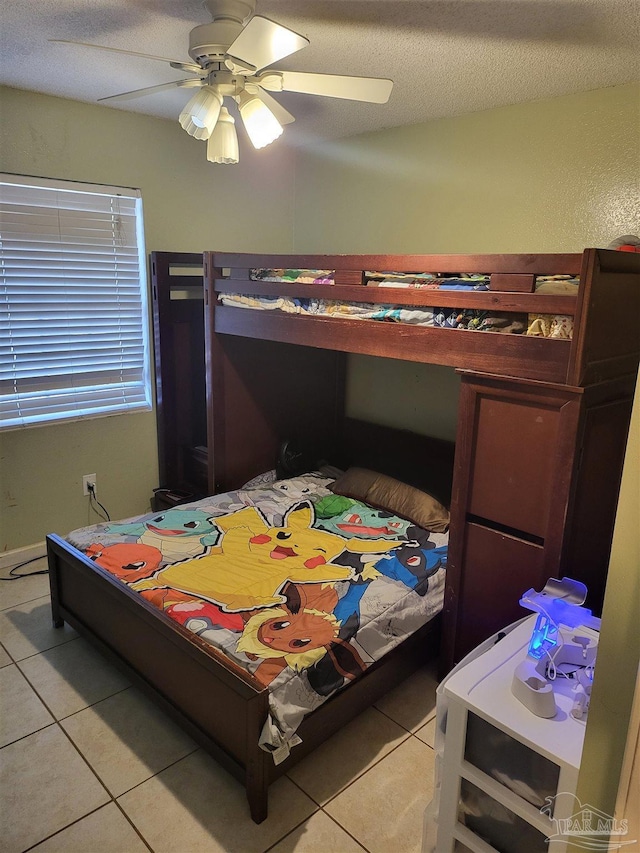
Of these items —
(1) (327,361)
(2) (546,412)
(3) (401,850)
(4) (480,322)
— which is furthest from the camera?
(1) (327,361)

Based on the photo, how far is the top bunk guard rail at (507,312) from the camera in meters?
1.82

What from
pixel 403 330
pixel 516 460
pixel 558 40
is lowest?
pixel 516 460

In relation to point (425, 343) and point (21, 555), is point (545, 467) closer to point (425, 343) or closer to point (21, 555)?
point (425, 343)

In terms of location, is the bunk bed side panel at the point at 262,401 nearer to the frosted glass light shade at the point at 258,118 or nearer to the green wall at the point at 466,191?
the green wall at the point at 466,191

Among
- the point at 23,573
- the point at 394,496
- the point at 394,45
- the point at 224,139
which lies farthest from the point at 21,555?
the point at 394,45

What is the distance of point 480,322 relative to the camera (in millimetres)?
2072

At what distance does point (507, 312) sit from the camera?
2.02 metres

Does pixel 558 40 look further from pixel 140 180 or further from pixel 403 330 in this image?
pixel 140 180

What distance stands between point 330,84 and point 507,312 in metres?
0.96

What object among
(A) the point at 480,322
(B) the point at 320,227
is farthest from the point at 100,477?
(A) the point at 480,322

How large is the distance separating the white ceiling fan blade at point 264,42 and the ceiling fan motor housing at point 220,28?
22 cm

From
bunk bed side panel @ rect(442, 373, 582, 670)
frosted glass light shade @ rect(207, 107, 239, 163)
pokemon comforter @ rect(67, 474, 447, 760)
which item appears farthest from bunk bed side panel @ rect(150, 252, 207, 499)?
bunk bed side panel @ rect(442, 373, 582, 670)

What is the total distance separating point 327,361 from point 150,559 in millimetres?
1844

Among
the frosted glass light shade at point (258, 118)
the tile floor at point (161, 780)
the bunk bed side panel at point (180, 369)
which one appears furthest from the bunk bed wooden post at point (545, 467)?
the bunk bed side panel at point (180, 369)
